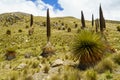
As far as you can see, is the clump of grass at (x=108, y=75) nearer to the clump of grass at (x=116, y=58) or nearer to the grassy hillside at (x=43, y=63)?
the grassy hillside at (x=43, y=63)

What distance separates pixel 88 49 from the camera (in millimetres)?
17062

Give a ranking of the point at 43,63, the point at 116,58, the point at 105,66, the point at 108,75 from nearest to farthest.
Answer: the point at 108,75 < the point at 105,66 < the point at 116,58 < the point at 43,63

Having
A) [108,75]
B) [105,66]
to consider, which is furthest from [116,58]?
[108,75]

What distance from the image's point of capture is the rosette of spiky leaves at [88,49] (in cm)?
1686

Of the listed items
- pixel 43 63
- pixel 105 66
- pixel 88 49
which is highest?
pixel 88 49

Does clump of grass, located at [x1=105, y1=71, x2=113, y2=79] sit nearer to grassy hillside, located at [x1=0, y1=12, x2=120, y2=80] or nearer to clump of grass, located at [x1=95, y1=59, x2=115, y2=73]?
grassy hillside, located at [x1=0, y1=12, x2=120, y2=80]

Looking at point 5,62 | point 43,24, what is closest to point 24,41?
point 5,62

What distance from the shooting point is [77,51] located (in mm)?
17312

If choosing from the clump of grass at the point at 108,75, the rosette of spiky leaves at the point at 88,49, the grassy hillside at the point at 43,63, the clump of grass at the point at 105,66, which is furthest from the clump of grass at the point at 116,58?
the clump of grass at the point at 108,75

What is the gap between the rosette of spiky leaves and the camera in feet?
55.3

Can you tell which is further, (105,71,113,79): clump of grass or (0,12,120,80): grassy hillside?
(0,12,120,80): grassy hillside

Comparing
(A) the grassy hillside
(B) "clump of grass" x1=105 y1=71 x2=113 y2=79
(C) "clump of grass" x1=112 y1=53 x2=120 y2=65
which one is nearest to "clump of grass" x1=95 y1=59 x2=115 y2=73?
(A) the grassy hillside

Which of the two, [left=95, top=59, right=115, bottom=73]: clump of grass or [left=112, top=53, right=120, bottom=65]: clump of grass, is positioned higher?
[left=112, top=53, right=120, bottom=65]: clump of grass

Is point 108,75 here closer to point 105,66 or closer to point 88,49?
point 105,66
